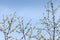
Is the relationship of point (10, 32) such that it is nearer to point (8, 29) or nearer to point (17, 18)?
point (8, 29)

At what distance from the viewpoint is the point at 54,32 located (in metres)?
21.5

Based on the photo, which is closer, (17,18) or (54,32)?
(54,32)

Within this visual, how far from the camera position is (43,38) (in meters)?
22.2

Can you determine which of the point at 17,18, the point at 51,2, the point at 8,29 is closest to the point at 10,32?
the point at 8,29

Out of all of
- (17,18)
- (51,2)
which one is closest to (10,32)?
(17,18)

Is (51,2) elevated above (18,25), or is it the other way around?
(51,2)

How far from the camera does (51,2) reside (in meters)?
22.0

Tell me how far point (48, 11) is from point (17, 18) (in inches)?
115

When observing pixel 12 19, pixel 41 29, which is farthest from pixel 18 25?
pixel 41 29

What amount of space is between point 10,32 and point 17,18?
2.05 meters

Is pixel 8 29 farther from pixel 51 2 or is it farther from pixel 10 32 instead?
pixel 51 2

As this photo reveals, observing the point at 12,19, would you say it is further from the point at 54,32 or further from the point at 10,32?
the point at 54,32

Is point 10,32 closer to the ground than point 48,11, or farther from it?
closer to the ground

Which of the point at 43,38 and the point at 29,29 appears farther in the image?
the point at 29,29
